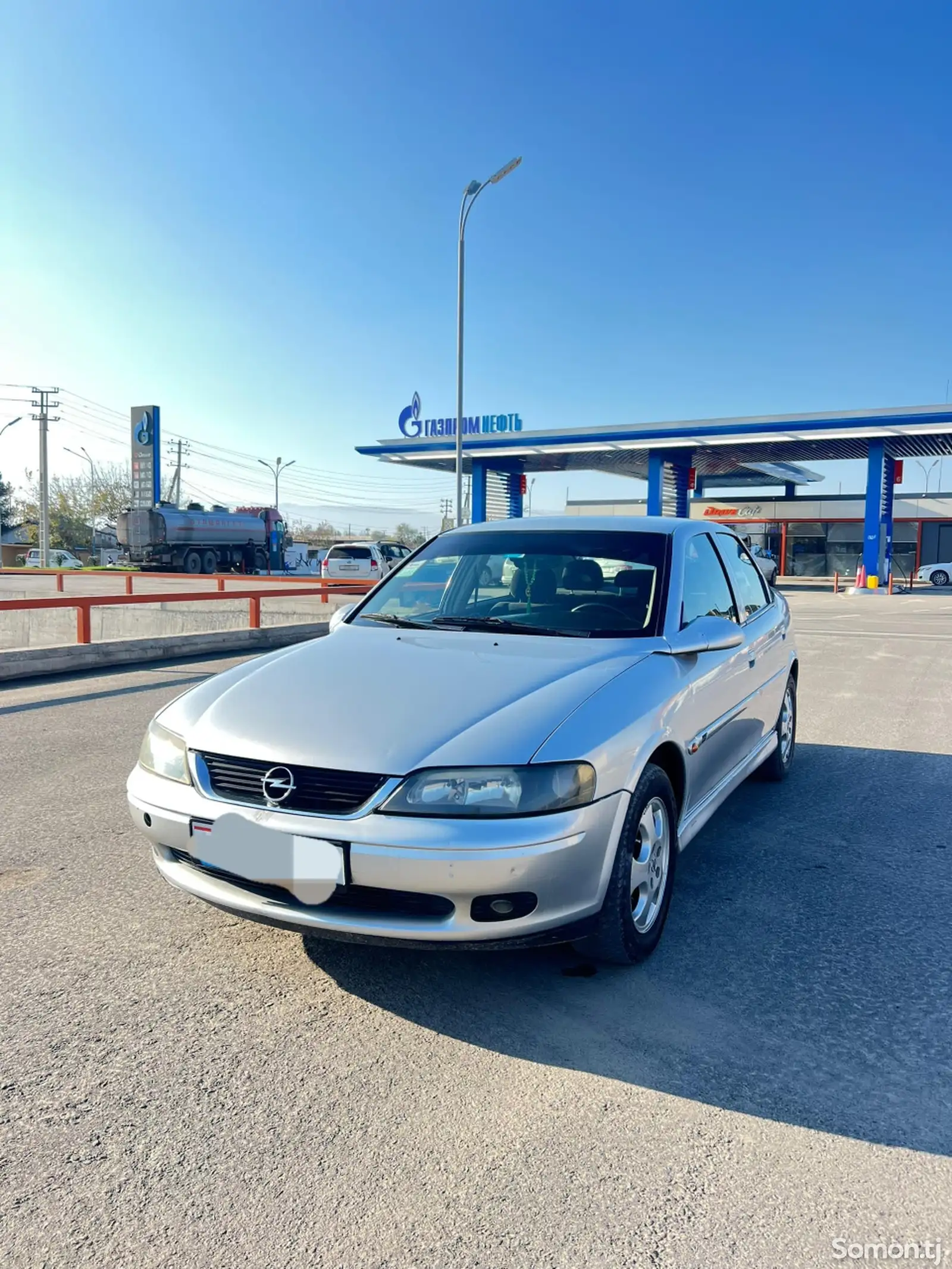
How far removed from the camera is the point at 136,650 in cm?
1121

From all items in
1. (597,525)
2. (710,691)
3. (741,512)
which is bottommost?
(710,691)

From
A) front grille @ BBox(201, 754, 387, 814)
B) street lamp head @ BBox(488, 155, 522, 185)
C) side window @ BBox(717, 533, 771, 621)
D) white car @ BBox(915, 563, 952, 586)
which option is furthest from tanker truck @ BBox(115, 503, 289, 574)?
front grille @ BBox(201, 754, 387, 814)

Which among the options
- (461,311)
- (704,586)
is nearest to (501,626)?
(704,586)

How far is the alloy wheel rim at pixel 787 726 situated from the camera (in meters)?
5.64

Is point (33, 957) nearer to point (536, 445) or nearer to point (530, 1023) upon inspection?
point (530, 1023)

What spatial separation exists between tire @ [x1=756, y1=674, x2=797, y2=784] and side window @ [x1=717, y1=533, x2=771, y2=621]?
2.07 feet

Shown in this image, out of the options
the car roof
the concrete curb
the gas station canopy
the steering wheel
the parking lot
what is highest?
the gas station canopy

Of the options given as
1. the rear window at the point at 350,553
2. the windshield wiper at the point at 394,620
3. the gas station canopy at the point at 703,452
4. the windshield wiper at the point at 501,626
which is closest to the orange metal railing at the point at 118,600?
the windshield wiper at the point at 394,620

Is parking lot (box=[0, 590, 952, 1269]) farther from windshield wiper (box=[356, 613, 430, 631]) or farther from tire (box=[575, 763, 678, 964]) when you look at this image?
windshield wiper (box=[356, 613, 430, 631])

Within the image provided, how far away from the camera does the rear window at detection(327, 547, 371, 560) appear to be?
27203mm

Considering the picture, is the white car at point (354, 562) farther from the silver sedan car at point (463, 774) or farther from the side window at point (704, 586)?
the silver sedan car at point (463, 774)

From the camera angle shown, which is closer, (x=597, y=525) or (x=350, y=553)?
(x=597, y=525)

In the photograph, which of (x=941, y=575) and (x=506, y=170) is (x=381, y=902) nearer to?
(x=506, y=170)

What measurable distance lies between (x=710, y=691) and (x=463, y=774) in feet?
5.16
